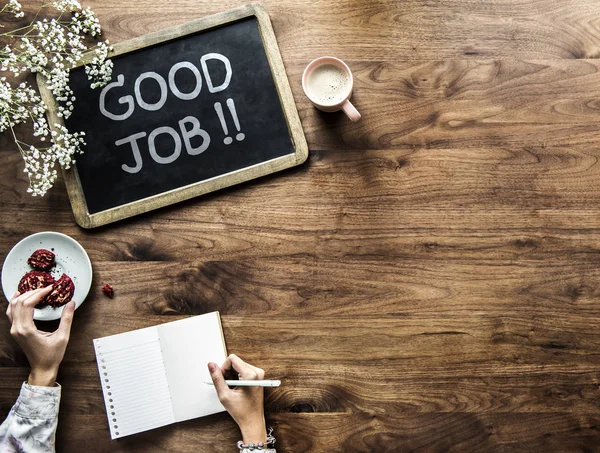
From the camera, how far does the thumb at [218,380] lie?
1.16 m

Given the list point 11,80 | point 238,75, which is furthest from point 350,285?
point 11,80

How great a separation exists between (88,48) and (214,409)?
95 centimetres

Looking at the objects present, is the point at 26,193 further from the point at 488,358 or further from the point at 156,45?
the point at 488,358

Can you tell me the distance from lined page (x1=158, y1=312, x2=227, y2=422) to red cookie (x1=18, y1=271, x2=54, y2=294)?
29cm

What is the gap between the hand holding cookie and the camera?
1.16 m

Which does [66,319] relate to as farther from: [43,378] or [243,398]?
[243,398]

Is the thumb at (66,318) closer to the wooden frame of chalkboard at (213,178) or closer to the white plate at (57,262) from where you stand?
the white plate at (57,262)

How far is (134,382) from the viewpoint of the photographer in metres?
1.22

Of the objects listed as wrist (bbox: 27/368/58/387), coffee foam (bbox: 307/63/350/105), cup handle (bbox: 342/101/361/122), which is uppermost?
coffee foam (bbox: 307/63/350/105)

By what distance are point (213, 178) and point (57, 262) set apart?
1.42 feet

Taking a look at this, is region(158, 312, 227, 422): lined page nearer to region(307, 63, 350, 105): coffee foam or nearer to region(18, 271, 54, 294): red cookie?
region(18, 271, 54, 294): red cookie

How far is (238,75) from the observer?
4.08 ft

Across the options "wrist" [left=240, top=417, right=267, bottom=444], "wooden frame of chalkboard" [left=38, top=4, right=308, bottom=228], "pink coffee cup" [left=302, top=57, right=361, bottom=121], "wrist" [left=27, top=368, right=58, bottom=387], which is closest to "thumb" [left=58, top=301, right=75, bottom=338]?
"wrist" [left=27, top=368, right=58, bottom=387]

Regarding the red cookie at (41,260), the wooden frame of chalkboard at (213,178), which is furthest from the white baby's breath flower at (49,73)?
the red cookie at (41,260)
